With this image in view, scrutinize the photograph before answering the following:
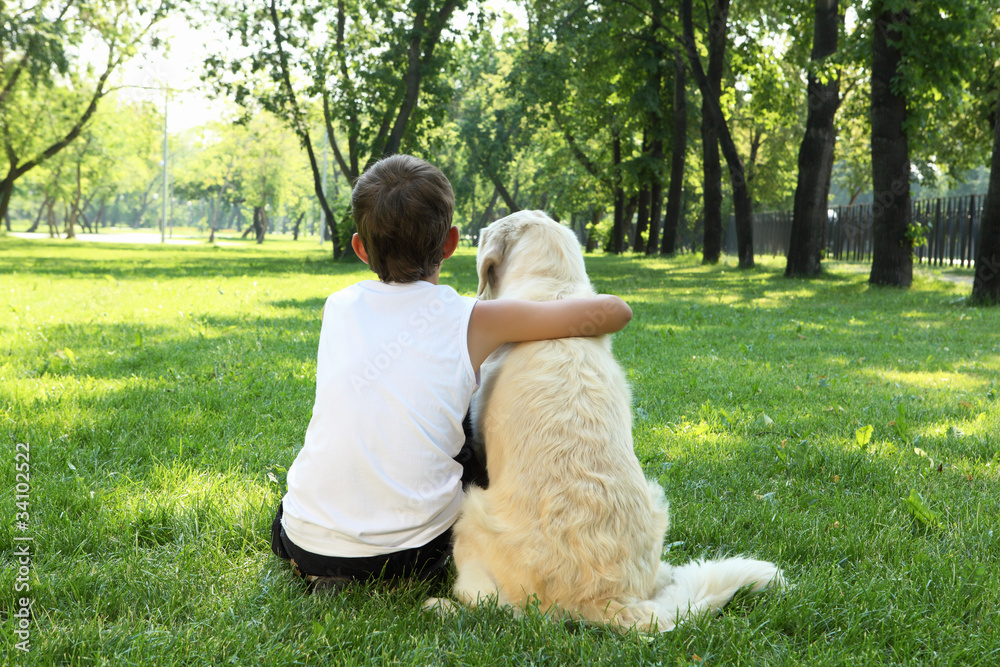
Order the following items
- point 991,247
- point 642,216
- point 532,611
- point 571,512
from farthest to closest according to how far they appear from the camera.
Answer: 1. point 642,216
2. point 991,247
3. point 532,611
4. point 571,512

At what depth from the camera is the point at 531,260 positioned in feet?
10.2

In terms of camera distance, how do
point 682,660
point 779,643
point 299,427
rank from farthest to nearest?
point 299,427
point 779,643
point 682,660

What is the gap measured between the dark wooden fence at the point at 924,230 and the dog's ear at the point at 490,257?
1459 cm

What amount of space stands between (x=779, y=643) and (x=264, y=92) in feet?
82.2

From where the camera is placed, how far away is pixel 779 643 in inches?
99.3

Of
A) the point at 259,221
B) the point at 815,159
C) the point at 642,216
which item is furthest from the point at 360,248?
the point at 259,221

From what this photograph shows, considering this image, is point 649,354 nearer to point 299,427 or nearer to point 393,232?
point 299,427

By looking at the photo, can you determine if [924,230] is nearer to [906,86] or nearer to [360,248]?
[906,86]

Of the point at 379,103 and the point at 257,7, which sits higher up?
the point at 257,7

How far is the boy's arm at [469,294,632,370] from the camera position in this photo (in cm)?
265

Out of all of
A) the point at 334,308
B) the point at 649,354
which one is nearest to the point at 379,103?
the point at 649,354

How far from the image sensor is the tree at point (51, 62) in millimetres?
24547

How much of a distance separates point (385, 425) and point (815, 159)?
17.4 metres

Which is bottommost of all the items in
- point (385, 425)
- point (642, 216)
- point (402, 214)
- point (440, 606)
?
point (440, 606)
